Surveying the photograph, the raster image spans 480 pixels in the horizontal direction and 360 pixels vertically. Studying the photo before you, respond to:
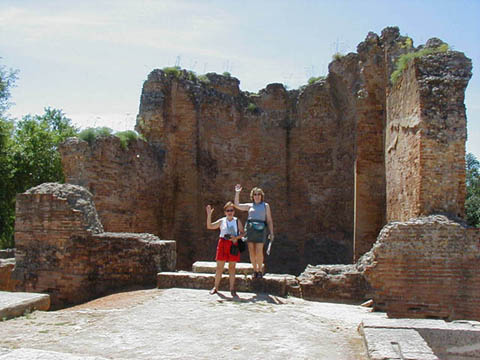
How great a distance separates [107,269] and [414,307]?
15.9ft

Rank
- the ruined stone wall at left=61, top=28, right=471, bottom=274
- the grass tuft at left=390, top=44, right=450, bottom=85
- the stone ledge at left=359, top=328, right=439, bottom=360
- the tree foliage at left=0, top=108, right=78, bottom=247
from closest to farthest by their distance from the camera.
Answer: the stone ledge at left=359, top=328, right=439, bottom=360
the grass tuft at left=390, top=44, right=450, bottom=85
the ruined stone wall at left=61, top=28, right=471, bottom=274
the tree foliage at left=0, top=108, right=78, bottom=247

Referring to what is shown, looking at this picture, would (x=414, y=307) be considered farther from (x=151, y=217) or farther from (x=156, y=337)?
(x=151, y=217)

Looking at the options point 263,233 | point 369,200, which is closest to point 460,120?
point 263,233

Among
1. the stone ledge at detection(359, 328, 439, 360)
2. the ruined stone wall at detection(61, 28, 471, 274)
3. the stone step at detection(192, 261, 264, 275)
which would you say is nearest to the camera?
the stone ledge at detection(359, 328, 439, 360)

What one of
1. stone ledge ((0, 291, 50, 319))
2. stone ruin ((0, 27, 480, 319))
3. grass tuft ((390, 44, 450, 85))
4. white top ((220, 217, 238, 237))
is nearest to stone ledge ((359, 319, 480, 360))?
stone ruin ((0, 27, 480, 319))

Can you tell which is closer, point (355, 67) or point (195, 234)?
point (355, 67)

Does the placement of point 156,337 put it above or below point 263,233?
below

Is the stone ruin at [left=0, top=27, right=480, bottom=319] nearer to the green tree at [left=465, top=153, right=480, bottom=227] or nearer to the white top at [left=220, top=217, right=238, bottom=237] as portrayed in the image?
the white top at [left=220, top=217, right=238, bottom=237]

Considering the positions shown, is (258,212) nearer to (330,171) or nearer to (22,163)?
(330,171)

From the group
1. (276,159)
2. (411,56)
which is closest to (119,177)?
(276,159)

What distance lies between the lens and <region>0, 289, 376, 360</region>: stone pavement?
15.1ft

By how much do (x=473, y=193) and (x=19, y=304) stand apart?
1812 centimetres

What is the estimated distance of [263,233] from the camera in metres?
7.70

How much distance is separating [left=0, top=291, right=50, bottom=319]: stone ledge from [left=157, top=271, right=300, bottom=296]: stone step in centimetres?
206
